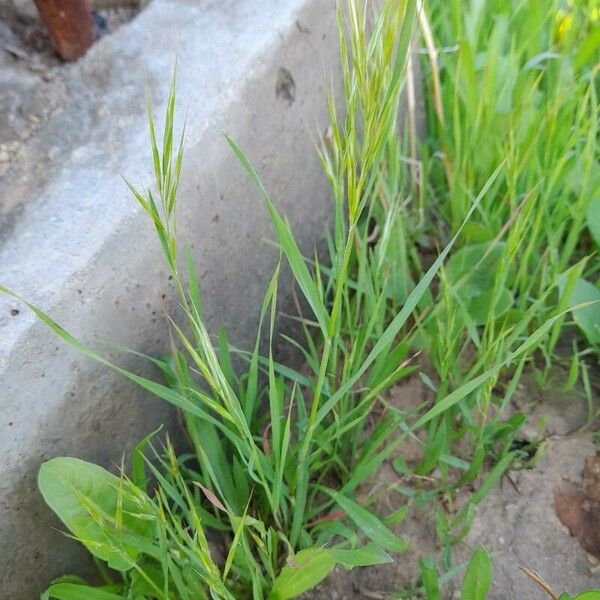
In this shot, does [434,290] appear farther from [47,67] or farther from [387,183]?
[47,67]

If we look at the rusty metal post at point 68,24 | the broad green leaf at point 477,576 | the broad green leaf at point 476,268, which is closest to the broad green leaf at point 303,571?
the broad green leaf at point 477,576

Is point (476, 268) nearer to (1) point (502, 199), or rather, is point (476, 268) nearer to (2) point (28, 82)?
(1) point (502, 199)

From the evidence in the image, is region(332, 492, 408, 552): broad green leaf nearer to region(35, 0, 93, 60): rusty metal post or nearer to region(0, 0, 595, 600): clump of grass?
region(0, 0, 595, 600): clump of grass

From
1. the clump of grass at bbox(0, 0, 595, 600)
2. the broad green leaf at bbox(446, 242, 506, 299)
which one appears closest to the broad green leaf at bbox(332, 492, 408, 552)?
the clump of grass at bbox(0, 0, 595, 600)

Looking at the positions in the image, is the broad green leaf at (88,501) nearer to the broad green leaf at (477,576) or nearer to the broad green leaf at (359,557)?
the broad green leaf at (359,557)

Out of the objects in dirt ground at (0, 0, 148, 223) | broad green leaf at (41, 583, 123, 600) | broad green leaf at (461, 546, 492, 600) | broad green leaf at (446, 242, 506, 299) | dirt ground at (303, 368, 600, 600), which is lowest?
dirt ground at (303, 368, 600, 600)
